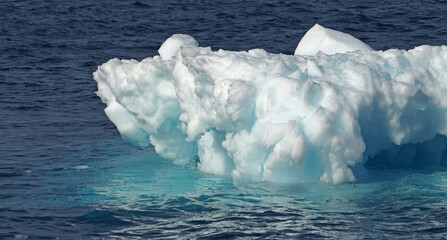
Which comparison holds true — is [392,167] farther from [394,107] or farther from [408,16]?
[408,16]

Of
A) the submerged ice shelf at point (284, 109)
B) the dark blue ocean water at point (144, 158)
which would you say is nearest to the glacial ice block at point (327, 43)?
the submerged ice shelf at point (284, 109)

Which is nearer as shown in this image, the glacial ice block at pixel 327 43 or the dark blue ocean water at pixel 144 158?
the dark blue ocean water at pixel 144 158

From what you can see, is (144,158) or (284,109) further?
(144,158)

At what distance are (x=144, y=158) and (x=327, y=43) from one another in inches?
171

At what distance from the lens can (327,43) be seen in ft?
51.8

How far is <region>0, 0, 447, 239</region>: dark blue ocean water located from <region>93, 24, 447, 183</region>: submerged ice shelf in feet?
1.63

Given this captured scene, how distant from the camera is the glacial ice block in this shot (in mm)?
15648

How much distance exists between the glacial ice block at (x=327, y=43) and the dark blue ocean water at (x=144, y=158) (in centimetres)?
284

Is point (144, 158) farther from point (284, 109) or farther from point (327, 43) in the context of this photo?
point (327, 43)

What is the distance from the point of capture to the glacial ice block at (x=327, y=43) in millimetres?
15648

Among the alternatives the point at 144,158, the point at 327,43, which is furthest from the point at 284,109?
the point at 144,158

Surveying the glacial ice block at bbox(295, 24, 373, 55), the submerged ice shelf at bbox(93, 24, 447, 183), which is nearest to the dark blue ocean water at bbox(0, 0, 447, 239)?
the submerged ice shelf at bbox(93, 24, 447, 183)

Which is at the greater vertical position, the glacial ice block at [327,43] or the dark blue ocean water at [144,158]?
the glacial ice block at [327,43]

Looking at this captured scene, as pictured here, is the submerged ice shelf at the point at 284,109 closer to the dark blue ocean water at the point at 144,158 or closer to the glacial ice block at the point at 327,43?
the glacial ice block at the point at 327,43
